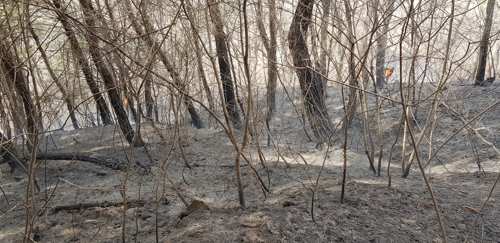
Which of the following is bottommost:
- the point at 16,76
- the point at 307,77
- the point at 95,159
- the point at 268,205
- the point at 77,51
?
the point at 268,205

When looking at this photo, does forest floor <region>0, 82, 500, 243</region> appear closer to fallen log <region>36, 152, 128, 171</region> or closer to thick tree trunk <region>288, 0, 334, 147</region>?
fallen log <region>36, 152, 128, 171</region>

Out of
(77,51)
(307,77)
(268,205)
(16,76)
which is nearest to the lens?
(268,205)

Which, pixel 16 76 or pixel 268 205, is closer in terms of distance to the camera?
pixel 268 205

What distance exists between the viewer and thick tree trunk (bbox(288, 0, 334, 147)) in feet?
18.0

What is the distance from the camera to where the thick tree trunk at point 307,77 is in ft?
18.0

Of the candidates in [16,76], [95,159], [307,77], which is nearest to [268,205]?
[95,159]

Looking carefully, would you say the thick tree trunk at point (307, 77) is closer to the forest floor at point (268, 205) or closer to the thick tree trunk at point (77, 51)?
the forest floor at point (268, 205)

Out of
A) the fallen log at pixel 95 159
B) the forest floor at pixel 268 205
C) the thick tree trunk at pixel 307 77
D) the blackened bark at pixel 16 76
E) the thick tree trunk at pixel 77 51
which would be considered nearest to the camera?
the blackened bark at pixel 16 76

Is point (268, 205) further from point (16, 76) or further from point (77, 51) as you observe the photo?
point (16, 76)

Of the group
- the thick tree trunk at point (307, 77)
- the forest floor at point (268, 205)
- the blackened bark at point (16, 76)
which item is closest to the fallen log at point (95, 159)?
the forest floor at point (268, 205)

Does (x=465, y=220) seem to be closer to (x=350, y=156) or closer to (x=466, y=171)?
(x=466, y=171)

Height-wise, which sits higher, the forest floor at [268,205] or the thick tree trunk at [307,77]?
the thick tree trunk at [307,77]

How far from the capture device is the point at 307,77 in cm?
591

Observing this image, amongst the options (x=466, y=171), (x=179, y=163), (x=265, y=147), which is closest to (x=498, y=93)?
(x=466, y=171)
